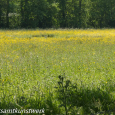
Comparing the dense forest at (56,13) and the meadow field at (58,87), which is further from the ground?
the dense forest at (56,13)

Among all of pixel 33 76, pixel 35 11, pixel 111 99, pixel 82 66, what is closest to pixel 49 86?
pixel 33 76

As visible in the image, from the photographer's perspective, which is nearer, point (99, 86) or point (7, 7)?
point (99, 86)

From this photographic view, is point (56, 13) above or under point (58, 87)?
above

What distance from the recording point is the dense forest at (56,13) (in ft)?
124

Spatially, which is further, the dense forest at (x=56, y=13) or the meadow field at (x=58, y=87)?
the dense forest at (x=56, y=13)

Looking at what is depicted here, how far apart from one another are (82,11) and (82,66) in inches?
1500

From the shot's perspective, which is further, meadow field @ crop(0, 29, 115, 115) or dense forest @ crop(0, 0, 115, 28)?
dense forest @ crop(0, 0, 115, 28)

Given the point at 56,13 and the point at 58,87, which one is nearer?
the point at 58,87

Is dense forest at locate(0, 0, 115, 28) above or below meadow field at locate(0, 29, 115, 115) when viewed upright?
above

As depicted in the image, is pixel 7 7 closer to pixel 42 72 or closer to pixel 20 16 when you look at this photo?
pixel 20 16

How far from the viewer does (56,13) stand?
41000 millimetres

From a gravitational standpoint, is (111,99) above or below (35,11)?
below

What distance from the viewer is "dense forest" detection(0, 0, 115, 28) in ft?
124

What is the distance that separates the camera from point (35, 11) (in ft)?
122
